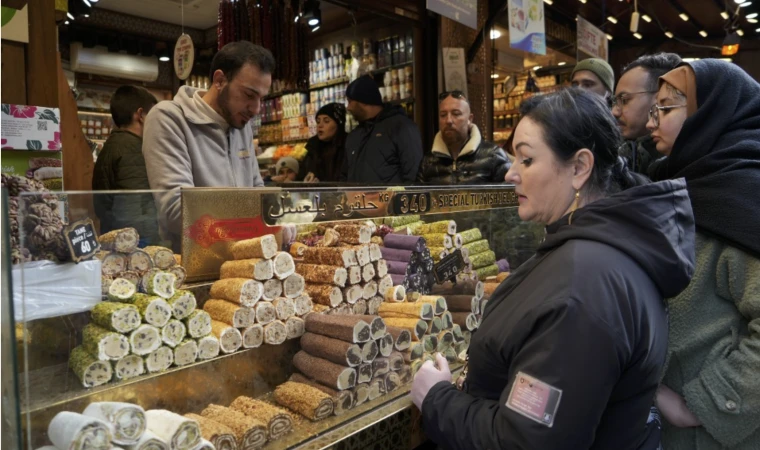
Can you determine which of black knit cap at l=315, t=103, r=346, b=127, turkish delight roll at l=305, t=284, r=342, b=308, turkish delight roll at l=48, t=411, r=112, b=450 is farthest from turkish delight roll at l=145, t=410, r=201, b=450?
black knit cap at l=315, t=103, r=346, b=127

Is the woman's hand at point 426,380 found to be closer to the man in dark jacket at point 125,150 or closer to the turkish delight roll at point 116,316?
the turkish delight roll at point 116,316

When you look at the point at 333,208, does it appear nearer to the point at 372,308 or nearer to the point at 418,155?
the point at 372,308

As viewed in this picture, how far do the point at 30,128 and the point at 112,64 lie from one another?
444 cm

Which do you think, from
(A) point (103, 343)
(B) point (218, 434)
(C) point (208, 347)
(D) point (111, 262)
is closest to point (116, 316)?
(A) point (103, 343)

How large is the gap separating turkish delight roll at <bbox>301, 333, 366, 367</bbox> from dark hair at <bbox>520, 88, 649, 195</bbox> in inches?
35.6

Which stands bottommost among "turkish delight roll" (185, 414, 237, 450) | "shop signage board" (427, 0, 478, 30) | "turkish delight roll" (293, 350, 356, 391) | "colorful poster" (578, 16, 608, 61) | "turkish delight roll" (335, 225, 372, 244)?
"turkish delight roll" (185, 414, 237, 450)

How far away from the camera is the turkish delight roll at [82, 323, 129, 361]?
4.62 feet

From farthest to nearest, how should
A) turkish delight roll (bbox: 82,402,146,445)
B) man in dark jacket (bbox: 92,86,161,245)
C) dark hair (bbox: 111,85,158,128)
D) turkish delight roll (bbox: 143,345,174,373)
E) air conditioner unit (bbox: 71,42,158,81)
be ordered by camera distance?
air conditioner unit (bbox: 71,42,158,81) < dark hair (bbox: 111,85,158,128) < man in dark jacket (bbox: 92,86,161,245) < turkish delight roll (bbox: 143,345,174,373) < turkish delight roll (bbox: 82,402,146,445)

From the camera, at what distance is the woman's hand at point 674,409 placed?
1646 mm

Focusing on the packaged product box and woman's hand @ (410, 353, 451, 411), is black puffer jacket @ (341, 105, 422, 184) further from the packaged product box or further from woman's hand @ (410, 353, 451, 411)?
woman's hand @ (410, 353, 451, 411)

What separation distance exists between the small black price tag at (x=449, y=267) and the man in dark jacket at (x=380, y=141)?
1.90m

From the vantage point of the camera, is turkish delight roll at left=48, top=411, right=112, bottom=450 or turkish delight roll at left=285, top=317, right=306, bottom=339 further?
turkish delight roll at left=285, top=317, right=306, bottom=339

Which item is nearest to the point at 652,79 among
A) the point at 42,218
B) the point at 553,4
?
the point at 42,218

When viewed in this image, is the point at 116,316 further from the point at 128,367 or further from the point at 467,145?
the point at 467,145
